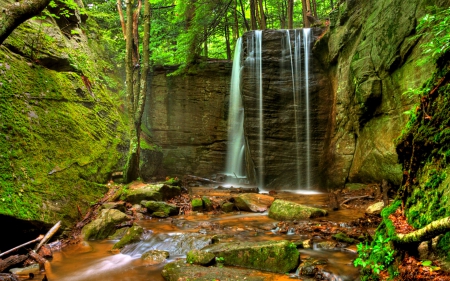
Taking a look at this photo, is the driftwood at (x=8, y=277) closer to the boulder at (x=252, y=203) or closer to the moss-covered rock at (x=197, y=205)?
the moss-covered rock at (x=197, y=205)

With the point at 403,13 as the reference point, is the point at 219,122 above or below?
below

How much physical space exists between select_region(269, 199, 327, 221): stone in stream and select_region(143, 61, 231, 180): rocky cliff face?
826cm

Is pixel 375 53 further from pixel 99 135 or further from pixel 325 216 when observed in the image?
pixel 99 135

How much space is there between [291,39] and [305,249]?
10.4 m

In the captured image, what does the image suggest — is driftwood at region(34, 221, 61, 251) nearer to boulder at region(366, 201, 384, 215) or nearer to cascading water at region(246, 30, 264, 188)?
boulder at region(366, 201, 384, 215)

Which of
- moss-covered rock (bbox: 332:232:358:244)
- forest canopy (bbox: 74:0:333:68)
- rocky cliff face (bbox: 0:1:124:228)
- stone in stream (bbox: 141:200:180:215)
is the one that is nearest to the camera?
moss-covered rock (bbox: 332:232:358:244)

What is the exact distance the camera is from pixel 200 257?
158 inches

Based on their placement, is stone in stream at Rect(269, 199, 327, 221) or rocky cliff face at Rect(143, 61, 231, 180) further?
rocky cliff face at Rect(143, 61, 231, 180)

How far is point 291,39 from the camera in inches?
491

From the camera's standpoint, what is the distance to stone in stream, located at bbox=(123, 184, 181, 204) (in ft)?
24.1

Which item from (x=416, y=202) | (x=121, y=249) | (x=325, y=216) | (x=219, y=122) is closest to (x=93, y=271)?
(x=121, y=249)

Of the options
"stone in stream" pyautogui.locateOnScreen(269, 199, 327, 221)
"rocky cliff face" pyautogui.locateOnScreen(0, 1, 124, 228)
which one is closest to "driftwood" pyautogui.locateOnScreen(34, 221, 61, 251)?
"rocky cliff face" pyautogui.locateOnScreen(0, 1, 124, 228)

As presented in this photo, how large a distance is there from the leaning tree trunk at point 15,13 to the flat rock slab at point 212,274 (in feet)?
14.8

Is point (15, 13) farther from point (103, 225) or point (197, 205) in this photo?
point (197, 205)
